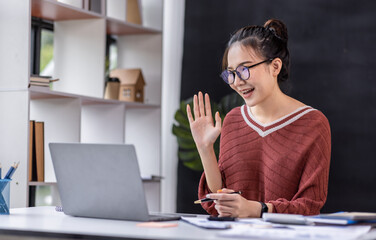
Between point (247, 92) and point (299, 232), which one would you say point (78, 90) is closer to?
point (247, 92)

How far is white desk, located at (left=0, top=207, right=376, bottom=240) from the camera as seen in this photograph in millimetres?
1406

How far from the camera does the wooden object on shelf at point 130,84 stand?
4.07m

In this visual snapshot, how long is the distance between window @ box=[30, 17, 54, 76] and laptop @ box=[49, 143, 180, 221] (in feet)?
7.33

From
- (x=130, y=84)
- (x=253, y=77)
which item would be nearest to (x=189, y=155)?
(x=130, y=84)

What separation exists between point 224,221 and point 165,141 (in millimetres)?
2871

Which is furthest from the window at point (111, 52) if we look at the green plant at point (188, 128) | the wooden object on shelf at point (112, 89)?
the green plant at point (188, 128)

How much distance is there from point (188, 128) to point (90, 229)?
2799 millimetres

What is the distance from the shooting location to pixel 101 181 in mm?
1745

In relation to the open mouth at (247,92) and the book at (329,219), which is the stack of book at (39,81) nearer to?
the open mouth at (247,92)

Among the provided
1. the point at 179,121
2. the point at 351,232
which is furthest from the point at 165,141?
the point at 351,232

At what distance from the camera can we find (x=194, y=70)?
474 centimetres

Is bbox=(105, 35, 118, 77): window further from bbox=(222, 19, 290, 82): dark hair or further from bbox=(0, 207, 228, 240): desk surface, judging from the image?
bbox=(0, 207, 228, 240): desk surface

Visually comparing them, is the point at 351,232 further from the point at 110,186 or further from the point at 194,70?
the point at 194,70

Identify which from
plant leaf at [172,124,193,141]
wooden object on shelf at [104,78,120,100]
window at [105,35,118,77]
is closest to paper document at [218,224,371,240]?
wooden object on shelf at [104,78,120,100]
